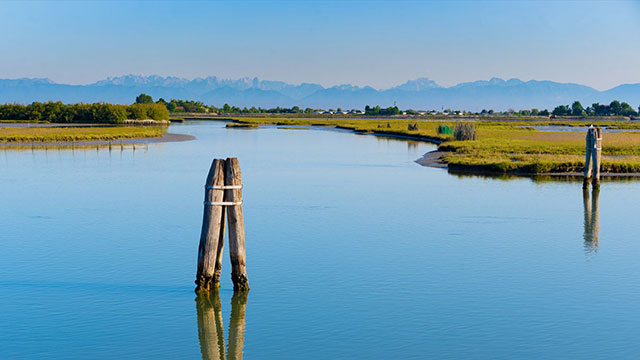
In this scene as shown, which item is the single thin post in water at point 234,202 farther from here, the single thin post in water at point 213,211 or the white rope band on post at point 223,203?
the single thin post in water at point 213,211

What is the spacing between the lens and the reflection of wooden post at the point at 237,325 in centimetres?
1311

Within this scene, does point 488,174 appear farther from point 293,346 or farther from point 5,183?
point 293,346

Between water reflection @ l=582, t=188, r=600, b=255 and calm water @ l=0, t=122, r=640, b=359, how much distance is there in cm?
10

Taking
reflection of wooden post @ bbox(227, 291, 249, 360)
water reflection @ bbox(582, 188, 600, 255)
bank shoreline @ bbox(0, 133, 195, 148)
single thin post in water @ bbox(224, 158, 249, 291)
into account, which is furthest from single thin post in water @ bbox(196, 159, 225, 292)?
bank shoreline @ bbox(0, 133, 195, 148)

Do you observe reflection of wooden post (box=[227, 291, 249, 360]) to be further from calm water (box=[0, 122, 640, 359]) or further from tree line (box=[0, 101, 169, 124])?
tree line (box=[0, 101, 169, 124])

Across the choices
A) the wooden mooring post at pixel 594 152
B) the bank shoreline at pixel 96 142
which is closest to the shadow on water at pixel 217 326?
the wooden mooring post at pixel 594 152

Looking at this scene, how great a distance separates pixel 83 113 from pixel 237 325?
13601 centimetres

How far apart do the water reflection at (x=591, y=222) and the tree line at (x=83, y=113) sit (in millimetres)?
117591

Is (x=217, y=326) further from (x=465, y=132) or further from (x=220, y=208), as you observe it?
(x=465, y=132)

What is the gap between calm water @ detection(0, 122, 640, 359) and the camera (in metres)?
13.4

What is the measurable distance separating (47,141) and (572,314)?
7134 cm

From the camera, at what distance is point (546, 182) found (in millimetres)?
39500

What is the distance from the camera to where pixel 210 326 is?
567 inches

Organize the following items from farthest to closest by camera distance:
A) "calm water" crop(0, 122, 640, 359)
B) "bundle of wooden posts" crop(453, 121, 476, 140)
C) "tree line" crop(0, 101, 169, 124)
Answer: "tree line" crop(0, 101, 169, 124) < "bundle of wooden posts" crop(453, 121, 476, 140) < "calm water" crop(0, 122, 640, 359)
